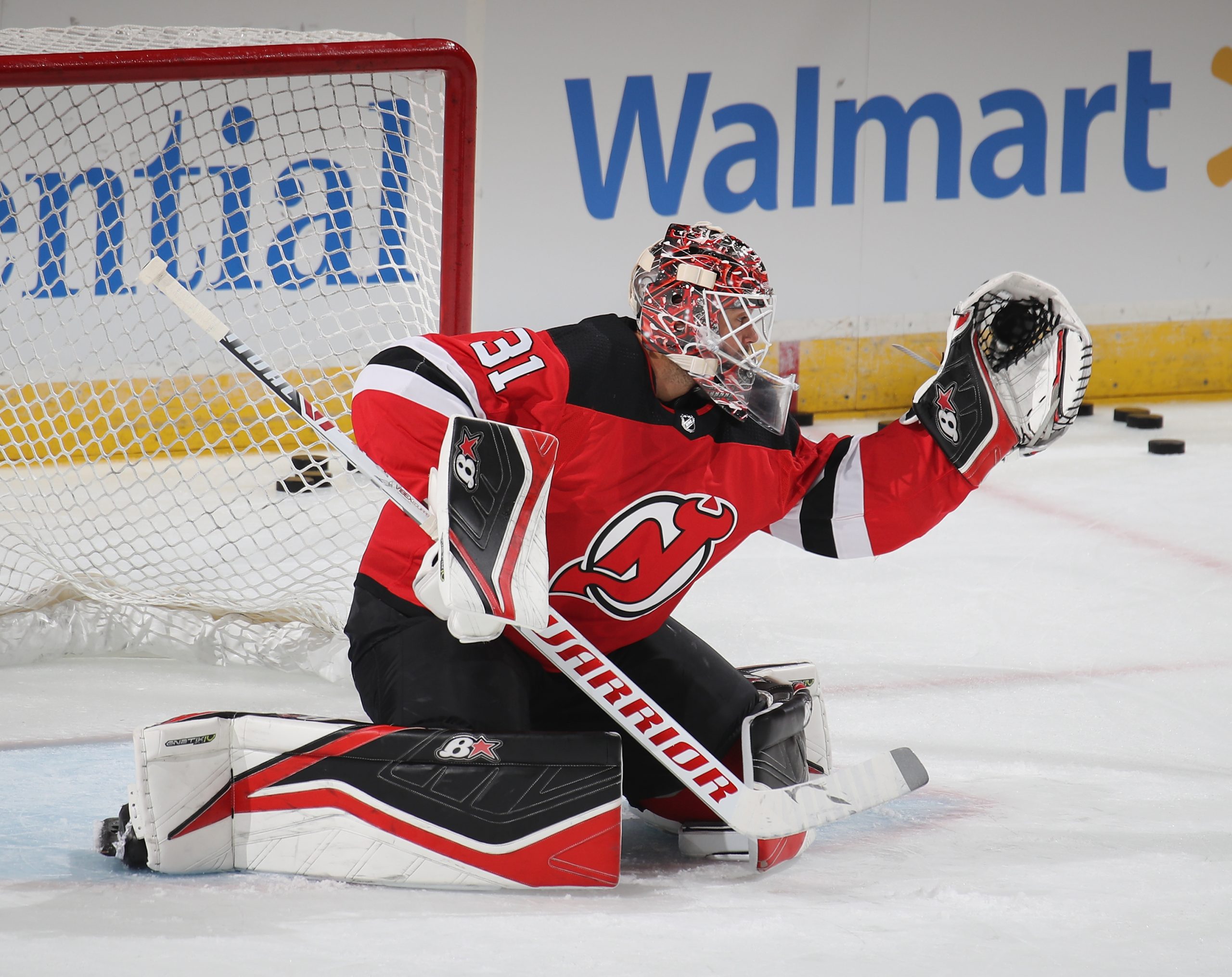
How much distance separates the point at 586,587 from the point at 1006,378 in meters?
0.68

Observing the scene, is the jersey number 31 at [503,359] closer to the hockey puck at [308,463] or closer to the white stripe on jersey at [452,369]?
the white stripe on jersey at [452,369]

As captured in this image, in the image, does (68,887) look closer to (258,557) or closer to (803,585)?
(258,557)

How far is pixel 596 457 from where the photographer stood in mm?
1731

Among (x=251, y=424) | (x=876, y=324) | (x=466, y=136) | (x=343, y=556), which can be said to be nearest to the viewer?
(x=466, y=136)

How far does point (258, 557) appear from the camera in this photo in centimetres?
329

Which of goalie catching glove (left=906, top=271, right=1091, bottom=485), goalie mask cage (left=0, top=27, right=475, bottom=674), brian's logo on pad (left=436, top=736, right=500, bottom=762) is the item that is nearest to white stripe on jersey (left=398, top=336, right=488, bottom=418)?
brian's logo on pad (left=436, top=736, right=500, bottom=762)

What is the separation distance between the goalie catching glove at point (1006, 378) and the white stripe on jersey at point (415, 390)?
697 millimetres

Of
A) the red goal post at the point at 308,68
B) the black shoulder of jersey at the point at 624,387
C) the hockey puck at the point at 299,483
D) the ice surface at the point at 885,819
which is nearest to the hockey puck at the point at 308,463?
the hockey puck at the point at 299,483

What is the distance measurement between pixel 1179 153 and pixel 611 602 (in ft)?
15.1

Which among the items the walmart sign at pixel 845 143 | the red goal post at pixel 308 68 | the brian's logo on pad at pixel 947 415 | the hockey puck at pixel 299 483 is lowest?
the hockey puck at pixel 299 483

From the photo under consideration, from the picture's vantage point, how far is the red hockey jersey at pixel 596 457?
1685 millimetres

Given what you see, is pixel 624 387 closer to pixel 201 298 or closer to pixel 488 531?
pixel 488 531

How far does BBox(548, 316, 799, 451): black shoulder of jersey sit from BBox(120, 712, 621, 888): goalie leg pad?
0.42 meters

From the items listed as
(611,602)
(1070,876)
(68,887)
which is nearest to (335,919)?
(68,887)
